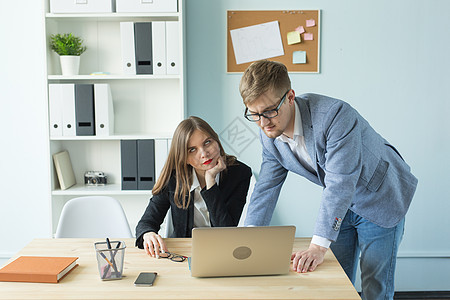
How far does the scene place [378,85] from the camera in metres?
3.07

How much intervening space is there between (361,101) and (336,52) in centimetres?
36

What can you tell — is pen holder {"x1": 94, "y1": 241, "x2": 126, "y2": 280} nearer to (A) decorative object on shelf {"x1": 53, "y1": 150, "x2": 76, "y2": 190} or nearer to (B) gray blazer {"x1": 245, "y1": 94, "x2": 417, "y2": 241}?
(B) gray blazer {"x1": 245, "y1": 94, "x2": 417, "y2": 241}

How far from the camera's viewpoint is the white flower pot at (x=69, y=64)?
2875mm

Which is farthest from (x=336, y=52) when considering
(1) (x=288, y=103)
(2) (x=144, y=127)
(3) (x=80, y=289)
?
(3) (x=80, y=289)

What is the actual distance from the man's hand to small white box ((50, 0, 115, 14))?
1920 millimetres

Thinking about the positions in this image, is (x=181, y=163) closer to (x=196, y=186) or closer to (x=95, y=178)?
(x=196, y=186)

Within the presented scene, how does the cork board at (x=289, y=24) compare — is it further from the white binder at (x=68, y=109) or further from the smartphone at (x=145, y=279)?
the smartphone at (x=145, y=279)

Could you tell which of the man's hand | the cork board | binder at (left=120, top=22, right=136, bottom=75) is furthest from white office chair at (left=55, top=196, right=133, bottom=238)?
the cork board

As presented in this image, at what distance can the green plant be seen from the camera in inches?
113

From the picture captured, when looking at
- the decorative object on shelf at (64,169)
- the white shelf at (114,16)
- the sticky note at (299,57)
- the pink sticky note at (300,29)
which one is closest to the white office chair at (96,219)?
the decorative object on shelf at (64,169)

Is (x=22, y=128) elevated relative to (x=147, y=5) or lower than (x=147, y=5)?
lower

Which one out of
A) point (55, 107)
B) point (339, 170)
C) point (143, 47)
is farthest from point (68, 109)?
point (339, 170)

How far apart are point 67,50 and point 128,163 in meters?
0.78

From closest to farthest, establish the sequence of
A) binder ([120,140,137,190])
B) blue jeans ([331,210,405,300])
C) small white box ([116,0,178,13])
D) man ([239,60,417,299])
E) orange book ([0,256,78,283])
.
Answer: orange book ([0,256,78,283]), man ([239,60,417,299]), blue jeans ([331,210,405,300]), small white box ([116,0,178,13]), binder ([120,140,137,190])
